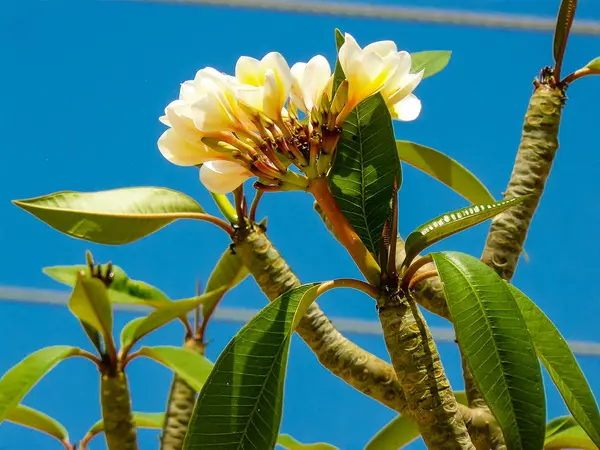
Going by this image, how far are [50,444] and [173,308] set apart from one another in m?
1.13

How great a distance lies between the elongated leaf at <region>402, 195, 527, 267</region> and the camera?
453 mm

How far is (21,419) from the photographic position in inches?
32.9

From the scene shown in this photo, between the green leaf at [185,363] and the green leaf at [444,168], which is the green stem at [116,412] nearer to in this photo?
the green leaf at [185,363]

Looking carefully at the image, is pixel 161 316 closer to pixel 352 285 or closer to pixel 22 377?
pixel 22 377

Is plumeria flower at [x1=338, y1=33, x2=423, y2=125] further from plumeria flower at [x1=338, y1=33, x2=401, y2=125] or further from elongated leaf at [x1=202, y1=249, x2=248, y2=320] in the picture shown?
elongated leaf at [x1=202, y1=249, x2=248, y2=320]

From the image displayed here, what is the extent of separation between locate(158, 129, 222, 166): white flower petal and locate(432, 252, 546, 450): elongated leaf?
16cm

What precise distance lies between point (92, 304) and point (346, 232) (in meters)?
0.29

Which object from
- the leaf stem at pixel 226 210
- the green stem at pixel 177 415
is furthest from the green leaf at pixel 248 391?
the green stem at pixel 177 415

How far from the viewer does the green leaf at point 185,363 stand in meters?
0.72

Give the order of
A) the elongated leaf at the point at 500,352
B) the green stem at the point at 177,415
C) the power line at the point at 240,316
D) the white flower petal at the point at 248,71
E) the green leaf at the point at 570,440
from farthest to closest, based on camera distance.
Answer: the power line at the point at 240,316
the green stem at the point at 177,415
the green leaf at the point at 570,440
the white flower petal at the point at 248,71
the elongated leaf at the point at 500,352

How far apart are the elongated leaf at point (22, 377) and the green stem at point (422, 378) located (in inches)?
14.3

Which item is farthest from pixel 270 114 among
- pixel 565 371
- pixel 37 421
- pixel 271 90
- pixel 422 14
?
pixel 422 14

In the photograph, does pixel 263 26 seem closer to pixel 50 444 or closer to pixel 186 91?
pixel 50 444

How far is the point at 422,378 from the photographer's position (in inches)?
18.5
